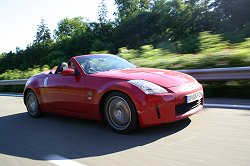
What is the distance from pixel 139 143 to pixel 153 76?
→ 1.15 metres

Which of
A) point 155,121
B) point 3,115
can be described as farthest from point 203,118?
point 3,115

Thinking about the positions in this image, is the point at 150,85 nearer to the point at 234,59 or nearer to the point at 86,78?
the point at 86,78

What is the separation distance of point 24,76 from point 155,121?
13.5 m

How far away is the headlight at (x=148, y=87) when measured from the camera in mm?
5012

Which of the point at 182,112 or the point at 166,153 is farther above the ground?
the point at 182,112

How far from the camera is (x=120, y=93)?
524 cm

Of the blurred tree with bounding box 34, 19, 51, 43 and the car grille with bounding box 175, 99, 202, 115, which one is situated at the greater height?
the blurred tree with bounding box 34, 19, 51, 43

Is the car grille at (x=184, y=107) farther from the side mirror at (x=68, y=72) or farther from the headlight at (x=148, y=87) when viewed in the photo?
the side mirror at (x=68, y=72)

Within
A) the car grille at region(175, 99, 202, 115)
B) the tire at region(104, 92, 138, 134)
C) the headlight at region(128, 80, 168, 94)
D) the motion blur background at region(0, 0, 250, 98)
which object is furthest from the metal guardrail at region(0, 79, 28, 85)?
the car grille at region(175, 99, 202, 115)

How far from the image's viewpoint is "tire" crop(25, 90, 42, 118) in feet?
24.4

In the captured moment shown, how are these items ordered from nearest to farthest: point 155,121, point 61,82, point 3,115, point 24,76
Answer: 1. point 155,121
2. point 61,82
3. point 3,115
4. point 24,76

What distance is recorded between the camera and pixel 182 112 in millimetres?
5160

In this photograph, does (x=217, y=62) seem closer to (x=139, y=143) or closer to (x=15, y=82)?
(x=139, y=143)

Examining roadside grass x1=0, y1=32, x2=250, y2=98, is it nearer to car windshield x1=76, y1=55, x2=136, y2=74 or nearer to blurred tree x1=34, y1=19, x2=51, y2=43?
car windshield x1=76, y1=55, x2=136, y2=74
